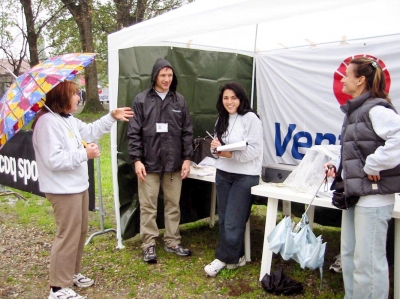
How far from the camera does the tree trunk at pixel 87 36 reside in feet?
41.1

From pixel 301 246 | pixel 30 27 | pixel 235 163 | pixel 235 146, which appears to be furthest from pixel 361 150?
pixel 30 27

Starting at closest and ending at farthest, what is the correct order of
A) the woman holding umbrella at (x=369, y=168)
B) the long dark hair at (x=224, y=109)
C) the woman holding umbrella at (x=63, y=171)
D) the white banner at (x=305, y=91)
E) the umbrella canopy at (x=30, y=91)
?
the woman holding umbrella at (x=369, y=168) → the umbrella canopy at (x=30, y=91) → the woman holding umbrella at (x=63, y=171) → the long dark hair at (x=224, y=109) → the white banner at (x=305, y=91)

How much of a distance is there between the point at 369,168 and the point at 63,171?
1790 millimetres

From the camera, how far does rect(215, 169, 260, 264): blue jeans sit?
118 inches

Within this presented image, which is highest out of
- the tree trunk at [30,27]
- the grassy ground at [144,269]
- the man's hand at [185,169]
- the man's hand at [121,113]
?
the tree trunk at [30,27]

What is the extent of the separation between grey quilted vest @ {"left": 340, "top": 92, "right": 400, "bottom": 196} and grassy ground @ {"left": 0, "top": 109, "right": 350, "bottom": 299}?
1139 mm

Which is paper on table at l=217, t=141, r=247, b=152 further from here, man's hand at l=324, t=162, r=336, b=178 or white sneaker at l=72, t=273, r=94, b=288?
white sneaker at l=72, t=273, r=94, b=288

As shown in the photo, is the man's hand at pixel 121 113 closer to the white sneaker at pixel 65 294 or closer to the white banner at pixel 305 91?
the white sneaker at pixel 65 294

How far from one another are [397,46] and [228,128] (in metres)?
1.69

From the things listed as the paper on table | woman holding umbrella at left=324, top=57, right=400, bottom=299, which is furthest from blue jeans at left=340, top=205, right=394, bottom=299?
the paper on table

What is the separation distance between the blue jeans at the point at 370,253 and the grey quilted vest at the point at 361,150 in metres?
0.12

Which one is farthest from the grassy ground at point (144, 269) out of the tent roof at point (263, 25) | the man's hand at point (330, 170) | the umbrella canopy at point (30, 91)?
the tent roof at point (263, 25)

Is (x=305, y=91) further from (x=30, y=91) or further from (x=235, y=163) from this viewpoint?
(x=30, y=91)

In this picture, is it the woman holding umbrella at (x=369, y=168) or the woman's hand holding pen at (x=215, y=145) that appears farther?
the woman's hand holding pen at (x=215, y=145)
